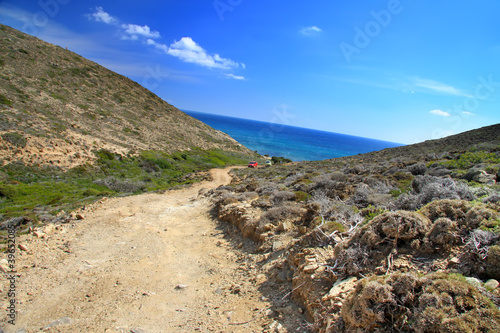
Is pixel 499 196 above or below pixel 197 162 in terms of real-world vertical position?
above

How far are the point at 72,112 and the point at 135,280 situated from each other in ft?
110

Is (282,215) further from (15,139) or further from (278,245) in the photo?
(15,139)

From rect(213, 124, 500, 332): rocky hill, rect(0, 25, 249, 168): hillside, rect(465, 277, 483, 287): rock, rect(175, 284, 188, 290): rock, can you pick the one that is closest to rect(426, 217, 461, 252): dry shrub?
rect(213, 124, 500, 332): rocky hill

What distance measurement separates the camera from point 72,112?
3228 centimetres

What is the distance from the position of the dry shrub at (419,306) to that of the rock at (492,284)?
0.96ft

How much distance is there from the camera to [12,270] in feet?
23.8

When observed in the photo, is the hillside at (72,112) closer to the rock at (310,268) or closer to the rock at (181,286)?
the rock at (181,286)

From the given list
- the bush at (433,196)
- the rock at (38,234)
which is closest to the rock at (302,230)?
the bush at (433,196)

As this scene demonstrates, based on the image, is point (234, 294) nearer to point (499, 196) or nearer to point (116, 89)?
point (499, 196)

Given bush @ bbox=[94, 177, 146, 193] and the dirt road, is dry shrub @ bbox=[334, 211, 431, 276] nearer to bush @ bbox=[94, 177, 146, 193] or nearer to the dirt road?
the dirt road

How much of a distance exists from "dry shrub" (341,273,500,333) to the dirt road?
6.53ft

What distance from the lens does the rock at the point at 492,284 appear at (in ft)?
9.80

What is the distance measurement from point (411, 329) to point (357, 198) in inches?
235

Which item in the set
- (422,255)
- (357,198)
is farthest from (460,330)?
(357,198)
